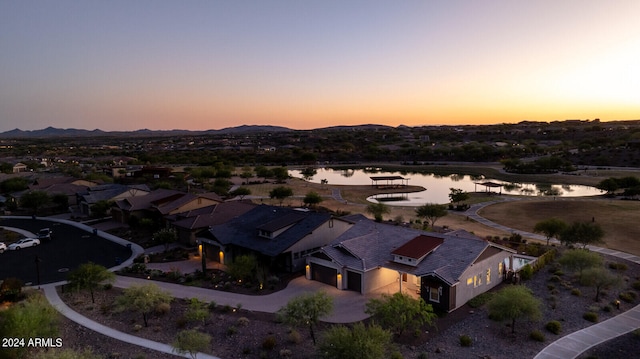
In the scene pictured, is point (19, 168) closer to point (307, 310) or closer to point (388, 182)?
point (388, 182)

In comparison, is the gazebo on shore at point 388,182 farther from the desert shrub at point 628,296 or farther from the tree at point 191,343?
the tree at point 191,343

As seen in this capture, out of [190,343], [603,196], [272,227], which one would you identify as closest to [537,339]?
[190,343]

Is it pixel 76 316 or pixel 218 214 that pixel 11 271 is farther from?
pixel 218 214

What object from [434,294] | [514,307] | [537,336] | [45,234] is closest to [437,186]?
[434,294]

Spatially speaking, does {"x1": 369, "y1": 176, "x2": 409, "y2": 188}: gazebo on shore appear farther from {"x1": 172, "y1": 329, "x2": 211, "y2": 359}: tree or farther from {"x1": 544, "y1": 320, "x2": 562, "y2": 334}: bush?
{"x1": 172, "y1": 329, "x2": 211, "y2": 359}: tree

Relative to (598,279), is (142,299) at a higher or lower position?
higher

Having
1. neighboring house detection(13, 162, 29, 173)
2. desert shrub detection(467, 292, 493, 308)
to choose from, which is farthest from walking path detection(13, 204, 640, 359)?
neighboring house detection(13, 162, 29, 173)
